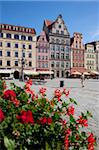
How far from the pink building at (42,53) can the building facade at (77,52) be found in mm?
8301

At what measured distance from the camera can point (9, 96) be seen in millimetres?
3789

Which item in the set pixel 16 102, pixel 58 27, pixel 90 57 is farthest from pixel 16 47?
pixel 16 102

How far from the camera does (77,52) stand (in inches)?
2729

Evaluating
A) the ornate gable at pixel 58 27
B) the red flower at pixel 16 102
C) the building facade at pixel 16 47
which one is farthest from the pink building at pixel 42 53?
the red flower at pixel 16 102

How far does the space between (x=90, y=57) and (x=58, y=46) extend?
11.8 meters

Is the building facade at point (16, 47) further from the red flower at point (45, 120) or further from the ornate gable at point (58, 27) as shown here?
the red flower at point (45, 120)

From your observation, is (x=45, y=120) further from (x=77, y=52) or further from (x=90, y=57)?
(x=90, y=57)

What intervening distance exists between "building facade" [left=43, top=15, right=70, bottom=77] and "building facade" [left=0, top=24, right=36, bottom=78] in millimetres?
5429

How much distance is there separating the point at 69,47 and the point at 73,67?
17.1 feet

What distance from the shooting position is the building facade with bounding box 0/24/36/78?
57750mm

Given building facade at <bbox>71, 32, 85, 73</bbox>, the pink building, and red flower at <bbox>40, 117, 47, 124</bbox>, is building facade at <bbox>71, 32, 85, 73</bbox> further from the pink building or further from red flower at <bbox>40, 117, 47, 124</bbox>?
red flower at <bbox>40, 117, 47, 124</bbox>

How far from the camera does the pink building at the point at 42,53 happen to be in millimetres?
62062

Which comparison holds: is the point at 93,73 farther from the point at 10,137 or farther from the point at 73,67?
the point at 10,137

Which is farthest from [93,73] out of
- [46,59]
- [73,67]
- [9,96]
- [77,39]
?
[9,96]
